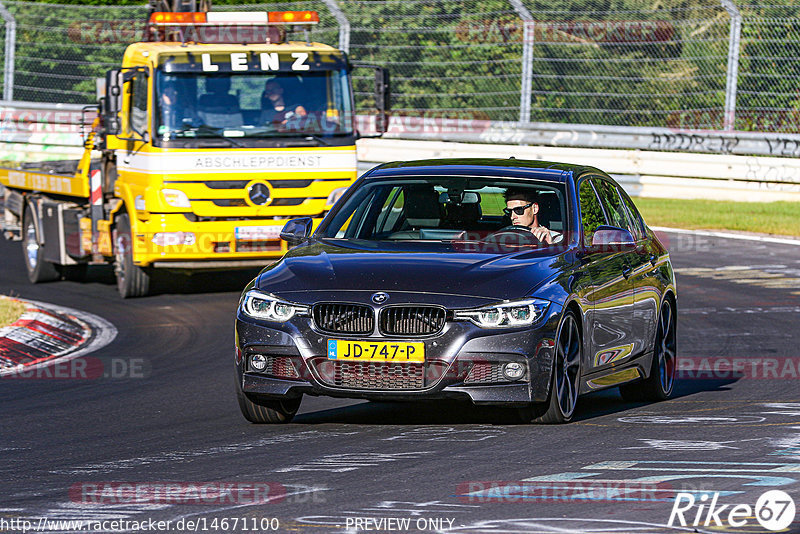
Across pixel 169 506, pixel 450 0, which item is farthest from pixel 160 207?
pixel 450 0

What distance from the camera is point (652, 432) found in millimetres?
8812

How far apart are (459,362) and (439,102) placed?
20.3m

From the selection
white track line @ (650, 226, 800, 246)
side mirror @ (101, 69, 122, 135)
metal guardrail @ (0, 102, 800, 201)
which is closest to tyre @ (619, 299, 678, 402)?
side mirror @ (101, 69, 122, 135)

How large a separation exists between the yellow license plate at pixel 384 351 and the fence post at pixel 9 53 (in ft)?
74.5

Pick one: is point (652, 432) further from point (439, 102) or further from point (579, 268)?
point (439, 102)

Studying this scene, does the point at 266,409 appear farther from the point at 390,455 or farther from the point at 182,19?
the point at 182,19

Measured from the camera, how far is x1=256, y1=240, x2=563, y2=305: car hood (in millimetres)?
8500

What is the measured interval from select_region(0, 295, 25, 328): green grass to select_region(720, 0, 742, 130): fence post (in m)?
14.0

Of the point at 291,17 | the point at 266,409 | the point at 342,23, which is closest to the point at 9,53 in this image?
the point at 342,23

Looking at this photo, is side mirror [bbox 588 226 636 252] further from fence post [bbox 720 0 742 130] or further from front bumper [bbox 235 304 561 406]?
fence post [bbox 720 0 742 130]

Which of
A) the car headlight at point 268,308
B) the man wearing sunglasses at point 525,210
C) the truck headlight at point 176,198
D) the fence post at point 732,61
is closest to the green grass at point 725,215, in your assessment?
the fence post at point 732,61

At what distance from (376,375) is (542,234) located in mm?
1767

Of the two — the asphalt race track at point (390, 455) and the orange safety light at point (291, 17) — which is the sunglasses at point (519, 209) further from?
the orange safety light at point (291, 17)

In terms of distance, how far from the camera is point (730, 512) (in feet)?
21.3
